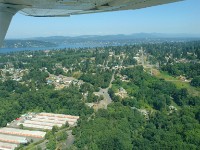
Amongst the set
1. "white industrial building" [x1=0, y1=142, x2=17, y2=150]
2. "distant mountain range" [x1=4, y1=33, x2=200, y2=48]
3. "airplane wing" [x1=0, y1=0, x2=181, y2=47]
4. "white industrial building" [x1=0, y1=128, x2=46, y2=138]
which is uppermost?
"airplane wing" [x1=0, y1=0, x2=181, y2=47]

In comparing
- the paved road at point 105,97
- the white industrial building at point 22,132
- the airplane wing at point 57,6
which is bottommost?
the paved road at point 105,97

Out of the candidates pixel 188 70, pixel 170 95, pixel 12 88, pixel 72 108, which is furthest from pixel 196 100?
pixel 12 88

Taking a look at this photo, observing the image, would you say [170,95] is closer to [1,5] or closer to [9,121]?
[9,121]

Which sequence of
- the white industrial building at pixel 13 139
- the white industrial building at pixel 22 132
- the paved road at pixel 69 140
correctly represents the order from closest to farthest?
the paved road at pixel 69 140 < the white industrial building at pixel 13 139 < the white industrial building at pixel 22 132

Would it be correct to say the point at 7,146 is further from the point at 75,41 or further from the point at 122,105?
the point at 75,41

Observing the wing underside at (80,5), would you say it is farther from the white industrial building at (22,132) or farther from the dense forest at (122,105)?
the white industrial building at (22,132)

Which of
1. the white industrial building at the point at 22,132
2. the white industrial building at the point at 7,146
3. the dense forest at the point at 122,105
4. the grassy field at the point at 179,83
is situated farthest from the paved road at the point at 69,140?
the grassy field at the point at 179,83

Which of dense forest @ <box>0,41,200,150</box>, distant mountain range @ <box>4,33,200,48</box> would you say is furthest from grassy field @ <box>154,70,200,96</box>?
distant mountain range @ <box>4,33,200,48</box>

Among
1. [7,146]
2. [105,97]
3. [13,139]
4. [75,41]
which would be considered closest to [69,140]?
[13,139]

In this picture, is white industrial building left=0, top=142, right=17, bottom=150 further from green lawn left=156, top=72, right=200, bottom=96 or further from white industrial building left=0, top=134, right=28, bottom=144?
green lawn left=156, top=72, right=200, bottom=96
